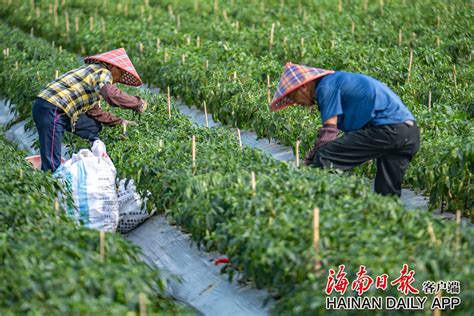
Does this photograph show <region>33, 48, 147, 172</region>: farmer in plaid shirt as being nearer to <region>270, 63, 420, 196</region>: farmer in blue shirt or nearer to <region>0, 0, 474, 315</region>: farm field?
<region>0, 0, 474, 315</region>: farm field

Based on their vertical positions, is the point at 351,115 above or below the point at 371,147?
above

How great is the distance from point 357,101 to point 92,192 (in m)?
2.48

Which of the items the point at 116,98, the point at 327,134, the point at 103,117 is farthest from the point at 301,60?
the point at 327,134

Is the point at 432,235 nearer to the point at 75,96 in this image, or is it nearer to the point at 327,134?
the point at 327,134

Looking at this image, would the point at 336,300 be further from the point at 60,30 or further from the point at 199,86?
the point at 60,30

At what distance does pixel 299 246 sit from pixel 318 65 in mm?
5980

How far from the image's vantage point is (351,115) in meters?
6.77

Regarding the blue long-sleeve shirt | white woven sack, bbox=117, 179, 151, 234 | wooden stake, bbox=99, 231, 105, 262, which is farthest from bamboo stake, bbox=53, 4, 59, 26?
wooden stake, bbox=99, 231, 105, 262

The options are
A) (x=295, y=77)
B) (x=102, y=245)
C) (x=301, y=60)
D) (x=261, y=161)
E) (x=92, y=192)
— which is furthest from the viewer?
(x=301, y=60)

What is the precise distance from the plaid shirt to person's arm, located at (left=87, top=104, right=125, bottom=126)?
1.02 ft

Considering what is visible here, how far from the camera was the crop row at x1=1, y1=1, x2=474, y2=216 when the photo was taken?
7215 mm

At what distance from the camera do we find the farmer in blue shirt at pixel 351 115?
21.8 ft

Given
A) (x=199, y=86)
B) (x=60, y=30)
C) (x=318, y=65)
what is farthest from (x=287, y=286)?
(x=60, y=30)

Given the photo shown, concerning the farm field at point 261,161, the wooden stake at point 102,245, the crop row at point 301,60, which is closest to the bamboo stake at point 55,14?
the crop row at point 301,60
